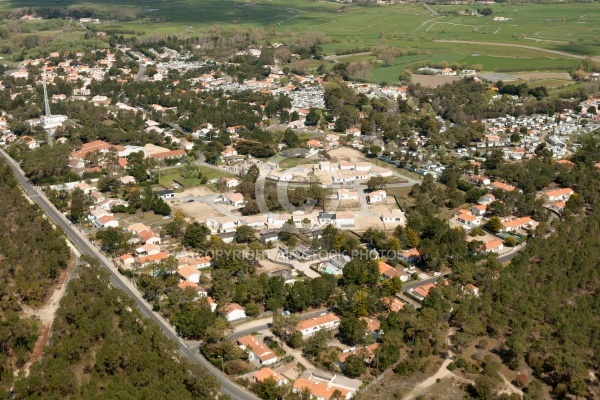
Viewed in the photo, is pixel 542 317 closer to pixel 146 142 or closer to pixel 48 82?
pixel 146 142

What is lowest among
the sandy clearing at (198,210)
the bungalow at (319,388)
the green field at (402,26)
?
the sandy clearing at (198,210)

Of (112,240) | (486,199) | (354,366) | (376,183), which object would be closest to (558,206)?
(486,199)

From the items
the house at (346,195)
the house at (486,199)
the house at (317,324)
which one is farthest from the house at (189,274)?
the house at (486,199)

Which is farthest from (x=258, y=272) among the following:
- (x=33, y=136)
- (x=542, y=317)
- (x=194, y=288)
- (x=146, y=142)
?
(x=33, y=136)

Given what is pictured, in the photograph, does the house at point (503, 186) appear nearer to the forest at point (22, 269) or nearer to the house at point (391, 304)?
the house at point (391, 304)

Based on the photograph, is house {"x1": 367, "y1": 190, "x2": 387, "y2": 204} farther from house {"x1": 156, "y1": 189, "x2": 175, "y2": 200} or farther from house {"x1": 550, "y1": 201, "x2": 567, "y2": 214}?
house {"x1": 156, "y1": 189, "x2": 175, "y2": 200}
